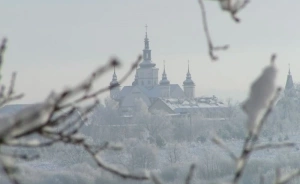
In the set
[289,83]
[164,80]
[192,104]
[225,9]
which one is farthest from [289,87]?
[225,9]

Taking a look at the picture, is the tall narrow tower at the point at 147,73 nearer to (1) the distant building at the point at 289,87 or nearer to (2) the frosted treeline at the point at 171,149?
(2) the frosted treeline at the point at 171,149

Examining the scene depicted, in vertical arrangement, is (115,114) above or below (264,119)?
below

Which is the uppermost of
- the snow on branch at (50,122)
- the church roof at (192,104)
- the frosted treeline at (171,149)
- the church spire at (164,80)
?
the snow on branch at (50,122)

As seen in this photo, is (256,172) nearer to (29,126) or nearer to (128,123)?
(128,123)

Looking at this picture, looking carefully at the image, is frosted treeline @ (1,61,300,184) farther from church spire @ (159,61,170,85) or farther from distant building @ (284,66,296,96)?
church spire @ (159,61,170,85)

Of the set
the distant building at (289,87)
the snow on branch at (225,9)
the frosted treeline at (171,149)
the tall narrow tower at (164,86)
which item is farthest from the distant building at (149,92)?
the snow on branch at (225,9)

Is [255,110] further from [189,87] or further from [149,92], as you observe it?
[189,87]

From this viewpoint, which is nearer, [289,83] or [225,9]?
[225,9]

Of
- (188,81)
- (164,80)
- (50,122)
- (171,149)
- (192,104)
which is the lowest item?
(171,149)

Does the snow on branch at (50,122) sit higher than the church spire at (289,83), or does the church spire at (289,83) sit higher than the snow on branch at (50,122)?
the snow on branch at (50,122)

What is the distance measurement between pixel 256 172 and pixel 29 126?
28.8 meters

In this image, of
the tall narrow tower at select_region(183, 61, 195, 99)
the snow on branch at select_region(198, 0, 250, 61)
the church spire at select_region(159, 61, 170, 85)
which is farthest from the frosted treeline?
the snow on branch at select_region(198, 0, 250, 61)

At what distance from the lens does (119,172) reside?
3.46 feet

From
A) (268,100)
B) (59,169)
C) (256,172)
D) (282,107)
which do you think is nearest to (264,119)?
(268,100)
